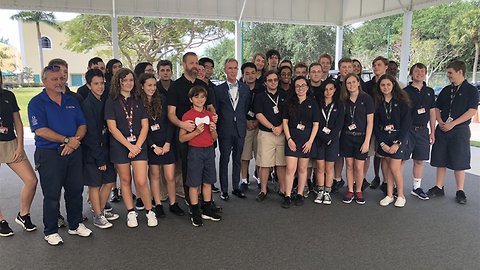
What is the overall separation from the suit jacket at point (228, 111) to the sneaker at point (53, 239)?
1.77 m

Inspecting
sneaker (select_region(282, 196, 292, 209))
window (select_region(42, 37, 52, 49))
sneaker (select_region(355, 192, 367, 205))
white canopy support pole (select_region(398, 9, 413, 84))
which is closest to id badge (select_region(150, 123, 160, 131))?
sneaker (select_region(282, 196, 292, 209))

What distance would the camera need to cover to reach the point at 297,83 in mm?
3543

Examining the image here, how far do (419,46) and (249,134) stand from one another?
21.8 m

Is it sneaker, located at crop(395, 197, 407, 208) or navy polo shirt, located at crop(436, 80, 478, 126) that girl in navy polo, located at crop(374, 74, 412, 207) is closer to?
sneaker, located at crop(395, 197, 407, 208)

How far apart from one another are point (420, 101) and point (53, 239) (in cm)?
→ 377

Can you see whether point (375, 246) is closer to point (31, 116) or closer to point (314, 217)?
point (314, 217)

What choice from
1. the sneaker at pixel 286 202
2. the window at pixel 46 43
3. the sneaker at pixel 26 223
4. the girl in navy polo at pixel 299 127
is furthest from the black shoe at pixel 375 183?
the window at pixel 46 43

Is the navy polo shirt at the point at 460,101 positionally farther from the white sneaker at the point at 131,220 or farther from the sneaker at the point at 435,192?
the white sneaker at the point at 131,220

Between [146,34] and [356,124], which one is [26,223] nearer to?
[356,124]

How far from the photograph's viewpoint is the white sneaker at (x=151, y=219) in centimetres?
319

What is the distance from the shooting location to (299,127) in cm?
360

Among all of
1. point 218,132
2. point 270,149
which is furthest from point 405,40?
point 218,132

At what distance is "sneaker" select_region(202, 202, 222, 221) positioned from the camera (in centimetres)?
335

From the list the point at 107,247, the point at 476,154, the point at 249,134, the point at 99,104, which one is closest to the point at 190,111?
the point at 99,104
